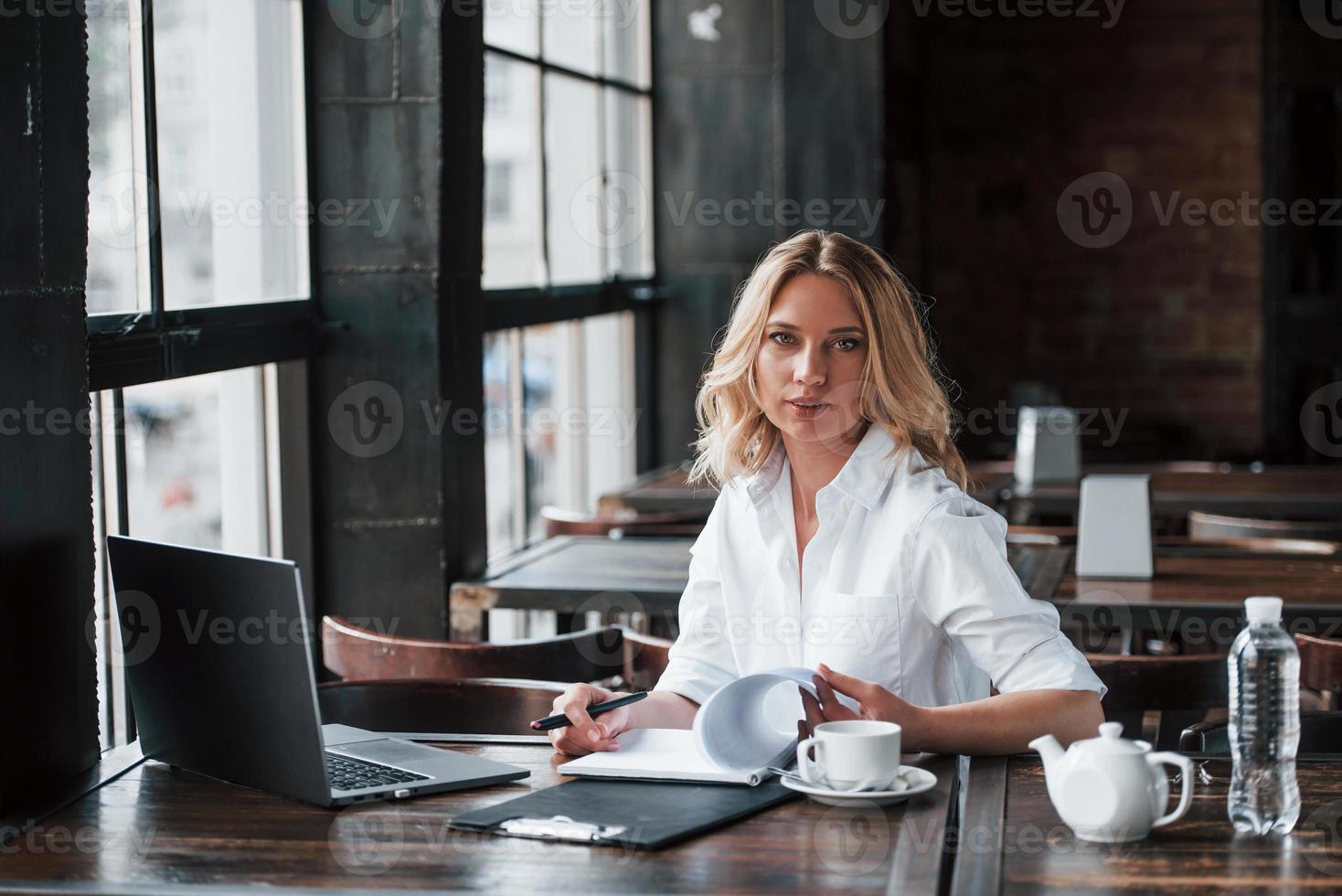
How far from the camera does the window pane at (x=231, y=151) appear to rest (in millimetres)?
3094

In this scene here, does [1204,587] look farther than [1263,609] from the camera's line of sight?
Yes

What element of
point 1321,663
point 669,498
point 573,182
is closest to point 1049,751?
point 1321,663

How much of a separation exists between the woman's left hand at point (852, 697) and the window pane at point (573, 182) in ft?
12.1

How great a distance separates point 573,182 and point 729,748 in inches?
160

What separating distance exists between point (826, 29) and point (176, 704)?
4.75 meters

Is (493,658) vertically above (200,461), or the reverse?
(200,461)

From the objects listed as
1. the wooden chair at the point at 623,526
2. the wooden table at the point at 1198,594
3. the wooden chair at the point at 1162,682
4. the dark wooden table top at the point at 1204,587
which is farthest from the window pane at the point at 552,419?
the wooden chair at the point at 1162,682

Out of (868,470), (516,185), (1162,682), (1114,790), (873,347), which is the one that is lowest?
(1162,682)

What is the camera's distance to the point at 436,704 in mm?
2475

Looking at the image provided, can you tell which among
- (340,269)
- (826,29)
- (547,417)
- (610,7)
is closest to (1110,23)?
(826,29)

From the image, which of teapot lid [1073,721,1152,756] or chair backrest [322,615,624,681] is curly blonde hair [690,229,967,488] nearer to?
teapot lid [1073,721,1152,756]

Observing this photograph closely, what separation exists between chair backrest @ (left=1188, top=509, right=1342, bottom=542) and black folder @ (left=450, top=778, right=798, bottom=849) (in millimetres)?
2665

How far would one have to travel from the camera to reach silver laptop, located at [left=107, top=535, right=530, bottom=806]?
1721mm

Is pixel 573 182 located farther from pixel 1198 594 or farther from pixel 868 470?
pixel 868 470
